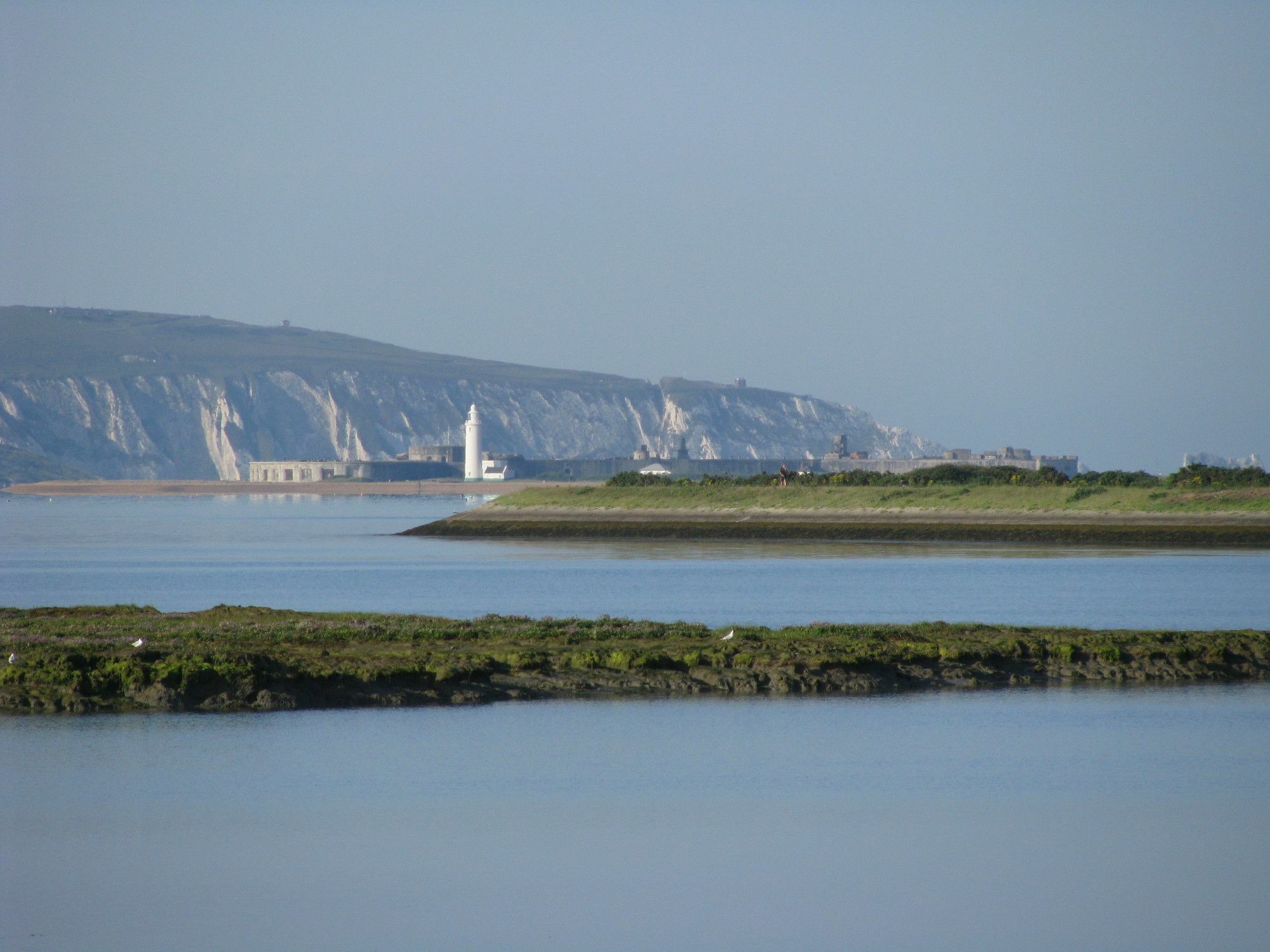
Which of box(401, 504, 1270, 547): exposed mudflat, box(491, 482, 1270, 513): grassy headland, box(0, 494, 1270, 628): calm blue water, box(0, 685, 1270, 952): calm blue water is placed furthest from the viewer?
box(491, 482, 1270, 513): grassy headland

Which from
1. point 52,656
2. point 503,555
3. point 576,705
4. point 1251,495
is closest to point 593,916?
point 576,705

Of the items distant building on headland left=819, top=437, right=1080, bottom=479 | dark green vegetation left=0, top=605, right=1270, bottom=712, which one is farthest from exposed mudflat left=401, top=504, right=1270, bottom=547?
distant building on headland left=819, top=437, right=1080, bottom=479

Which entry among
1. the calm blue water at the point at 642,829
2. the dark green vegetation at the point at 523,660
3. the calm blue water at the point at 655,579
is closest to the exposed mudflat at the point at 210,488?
the calm blue water at the point at 655,579

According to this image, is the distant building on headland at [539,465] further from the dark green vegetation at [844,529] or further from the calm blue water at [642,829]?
the calm blue water at [642,829]

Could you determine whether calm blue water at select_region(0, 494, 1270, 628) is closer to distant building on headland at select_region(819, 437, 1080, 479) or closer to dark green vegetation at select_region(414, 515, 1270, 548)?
dark green vegetation at select_region(414, 515, 1270, 548)

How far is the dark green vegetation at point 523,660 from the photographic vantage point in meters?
17.5

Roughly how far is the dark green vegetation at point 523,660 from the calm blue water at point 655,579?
5308 mm

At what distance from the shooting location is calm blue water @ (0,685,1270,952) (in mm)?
9602

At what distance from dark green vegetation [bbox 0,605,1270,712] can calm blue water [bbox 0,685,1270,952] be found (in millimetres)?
834

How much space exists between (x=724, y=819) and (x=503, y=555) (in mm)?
41106

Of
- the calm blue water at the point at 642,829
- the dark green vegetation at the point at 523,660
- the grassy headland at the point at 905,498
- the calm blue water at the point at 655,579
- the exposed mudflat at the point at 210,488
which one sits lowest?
the exposed mudflat at the point at 210,488

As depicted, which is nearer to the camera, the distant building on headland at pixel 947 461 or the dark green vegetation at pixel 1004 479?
the dark green vegetation at pixel 1004 479

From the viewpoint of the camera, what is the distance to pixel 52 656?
1834 centimetres

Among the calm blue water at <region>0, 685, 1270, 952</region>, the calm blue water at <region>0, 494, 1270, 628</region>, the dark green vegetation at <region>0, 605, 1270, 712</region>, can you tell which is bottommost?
the calm blue water at <region>0, 494, 1270, 628</region>
